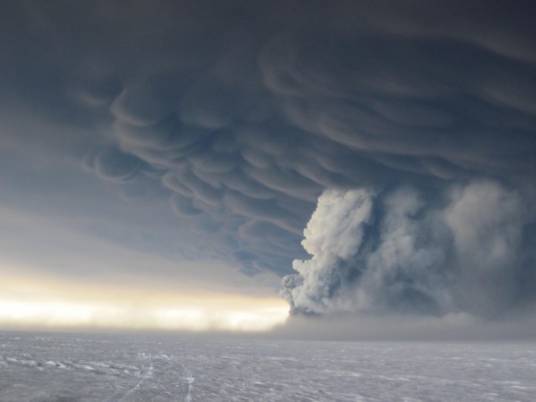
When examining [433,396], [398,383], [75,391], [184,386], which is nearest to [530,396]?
[433,396]

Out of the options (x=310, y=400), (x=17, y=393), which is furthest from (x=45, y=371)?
(x=310, y=400)

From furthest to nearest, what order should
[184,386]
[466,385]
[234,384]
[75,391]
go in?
[466,385], [234,384], [184,386], [75,391]

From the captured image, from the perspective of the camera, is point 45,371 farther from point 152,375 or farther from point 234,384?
point 234,384

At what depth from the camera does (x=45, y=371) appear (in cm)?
5391

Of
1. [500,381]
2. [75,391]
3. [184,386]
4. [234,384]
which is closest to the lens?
[75,391]

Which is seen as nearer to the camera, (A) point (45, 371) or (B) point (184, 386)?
(B) point (184, 386)

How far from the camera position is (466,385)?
46.3m

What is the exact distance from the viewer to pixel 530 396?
37.0 meters

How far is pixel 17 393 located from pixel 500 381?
167 feet

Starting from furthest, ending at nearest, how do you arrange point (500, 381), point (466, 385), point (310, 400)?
point (500, 381)
point (466, 385)
point (310, 400)

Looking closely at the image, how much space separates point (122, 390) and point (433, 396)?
2631 centimetres

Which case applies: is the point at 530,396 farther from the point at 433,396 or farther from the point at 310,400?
the point at 310,400

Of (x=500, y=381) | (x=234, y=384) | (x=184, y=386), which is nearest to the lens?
(x=184, y=386)

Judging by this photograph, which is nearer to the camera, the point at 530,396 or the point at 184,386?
the point at 530,396
